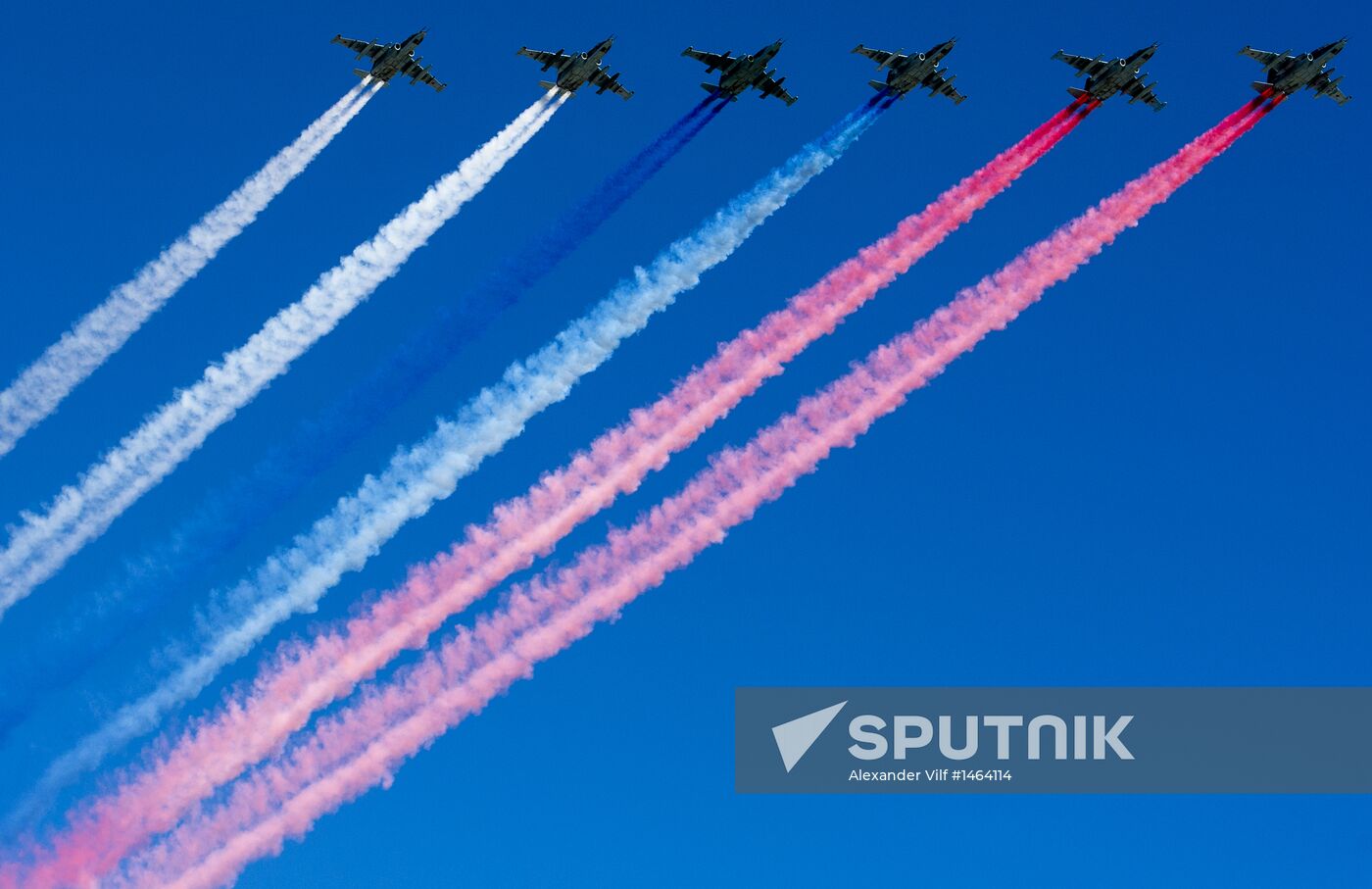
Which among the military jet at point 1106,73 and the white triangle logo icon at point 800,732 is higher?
the military jet at point 1106,73

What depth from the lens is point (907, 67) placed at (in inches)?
2311

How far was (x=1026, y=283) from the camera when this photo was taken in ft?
191

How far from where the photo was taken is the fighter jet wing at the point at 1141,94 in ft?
196

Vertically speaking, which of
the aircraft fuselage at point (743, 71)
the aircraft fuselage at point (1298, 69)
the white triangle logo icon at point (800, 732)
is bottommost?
the white triangle logo icon at point (800, 732)

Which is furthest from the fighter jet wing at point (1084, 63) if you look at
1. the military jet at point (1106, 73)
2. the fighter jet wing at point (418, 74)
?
the fighter jet wing at point (418, 74)

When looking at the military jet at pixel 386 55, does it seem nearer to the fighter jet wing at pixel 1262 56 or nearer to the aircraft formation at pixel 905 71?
the aircraft formation at pixel 905 71

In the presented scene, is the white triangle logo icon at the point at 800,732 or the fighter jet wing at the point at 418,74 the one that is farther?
the fighter jet wing at the point at 418,74

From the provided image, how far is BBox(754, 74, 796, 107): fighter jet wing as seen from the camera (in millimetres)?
58531

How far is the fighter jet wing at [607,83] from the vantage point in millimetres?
59688

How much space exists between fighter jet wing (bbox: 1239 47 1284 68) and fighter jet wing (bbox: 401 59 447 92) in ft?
76.0

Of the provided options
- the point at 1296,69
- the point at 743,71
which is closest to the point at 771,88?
the point at 743,71

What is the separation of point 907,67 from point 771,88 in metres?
3.88

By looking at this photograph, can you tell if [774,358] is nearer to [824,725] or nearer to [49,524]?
[824,725]

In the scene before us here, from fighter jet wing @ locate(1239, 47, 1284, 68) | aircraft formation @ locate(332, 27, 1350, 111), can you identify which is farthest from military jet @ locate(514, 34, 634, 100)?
fighter jet wing @ locate(1239, 47, 1284, 68)
